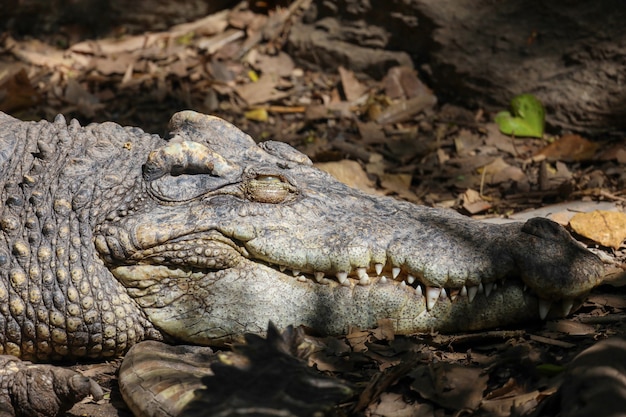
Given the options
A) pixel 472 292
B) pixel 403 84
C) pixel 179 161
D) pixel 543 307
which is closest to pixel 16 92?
pixel 403 84

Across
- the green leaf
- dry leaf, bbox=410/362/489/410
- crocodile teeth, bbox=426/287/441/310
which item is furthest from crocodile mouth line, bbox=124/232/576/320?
the green leaf

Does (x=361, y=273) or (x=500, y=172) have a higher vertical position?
(x=361, y=273)

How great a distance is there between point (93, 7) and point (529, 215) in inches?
208

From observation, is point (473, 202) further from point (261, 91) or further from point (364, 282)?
point (261, 91)

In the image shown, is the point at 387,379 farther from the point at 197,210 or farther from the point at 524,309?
the point at 197,210

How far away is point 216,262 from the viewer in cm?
398

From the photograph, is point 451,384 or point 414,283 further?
point 414,283

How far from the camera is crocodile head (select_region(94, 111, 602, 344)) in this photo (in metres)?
3.79

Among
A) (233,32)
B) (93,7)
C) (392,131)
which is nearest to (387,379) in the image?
(392,131)

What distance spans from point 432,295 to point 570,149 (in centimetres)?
290

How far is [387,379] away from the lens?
135 inches

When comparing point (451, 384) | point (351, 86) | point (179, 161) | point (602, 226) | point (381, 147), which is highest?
point (179, 161)

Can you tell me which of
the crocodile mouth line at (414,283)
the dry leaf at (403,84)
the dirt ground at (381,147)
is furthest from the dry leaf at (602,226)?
the dry leaf at (403,84)

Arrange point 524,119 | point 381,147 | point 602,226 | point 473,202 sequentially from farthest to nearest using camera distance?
point 381,147
point 524,119
point 473,202
point 602,226
